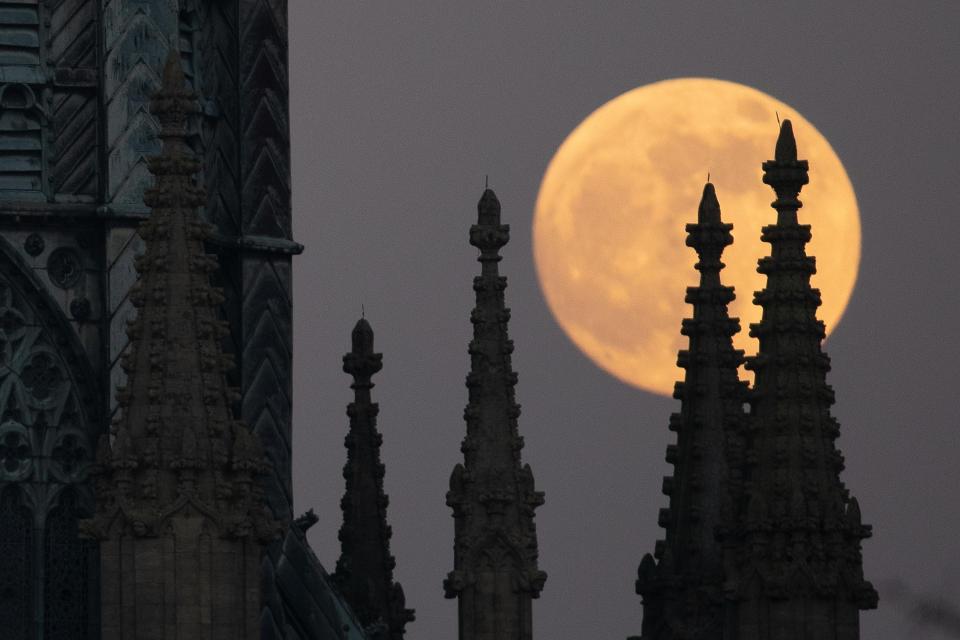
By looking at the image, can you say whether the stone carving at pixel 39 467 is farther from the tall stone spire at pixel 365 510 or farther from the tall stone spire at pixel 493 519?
the tall stone spire at pixel 493 519

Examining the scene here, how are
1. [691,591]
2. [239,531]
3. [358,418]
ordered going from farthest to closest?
[358,418] < [691,591] < [239,531]

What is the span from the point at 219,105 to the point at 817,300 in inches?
412

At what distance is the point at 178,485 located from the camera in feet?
209

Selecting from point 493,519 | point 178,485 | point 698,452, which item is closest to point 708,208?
point 698,452

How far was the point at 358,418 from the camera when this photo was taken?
74375mm

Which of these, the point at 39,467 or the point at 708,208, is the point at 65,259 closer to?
the point at 39,467

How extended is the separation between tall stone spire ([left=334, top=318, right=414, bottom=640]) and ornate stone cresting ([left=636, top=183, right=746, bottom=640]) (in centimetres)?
519

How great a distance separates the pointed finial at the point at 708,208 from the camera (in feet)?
231

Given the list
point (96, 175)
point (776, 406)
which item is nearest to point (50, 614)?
point (96, 175)

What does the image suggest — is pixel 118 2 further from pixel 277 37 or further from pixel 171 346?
pixel 171 346

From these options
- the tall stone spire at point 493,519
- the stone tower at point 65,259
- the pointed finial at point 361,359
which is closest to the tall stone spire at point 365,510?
the pointed finial at point 361,359

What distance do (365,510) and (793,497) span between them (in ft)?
35.7

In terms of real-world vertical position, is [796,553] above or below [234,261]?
below

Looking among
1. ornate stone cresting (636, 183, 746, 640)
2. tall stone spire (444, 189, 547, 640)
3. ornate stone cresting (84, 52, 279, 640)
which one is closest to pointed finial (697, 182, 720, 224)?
ornate stone cresting (636, 183, 746, 640)
